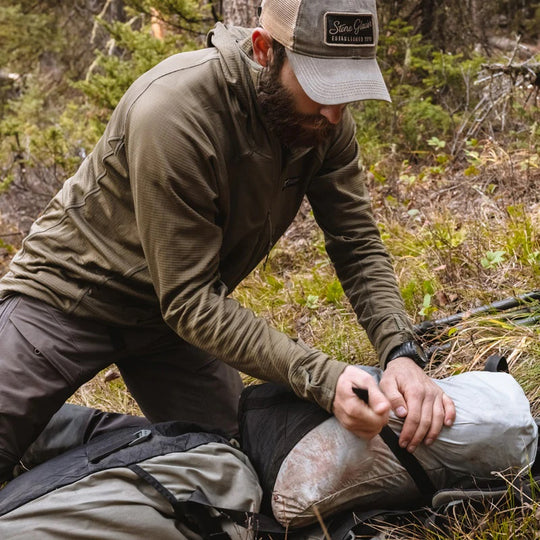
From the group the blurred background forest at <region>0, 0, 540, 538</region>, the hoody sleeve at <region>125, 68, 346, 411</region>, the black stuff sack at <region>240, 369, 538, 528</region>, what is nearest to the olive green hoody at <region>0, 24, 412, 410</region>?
the hoody sleeve at <region>125, 68, 346, 411</region>

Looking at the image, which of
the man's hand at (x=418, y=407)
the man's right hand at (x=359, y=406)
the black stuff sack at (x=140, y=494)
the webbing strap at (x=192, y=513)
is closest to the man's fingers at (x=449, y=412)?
the man's hand at (x=418, y=407)

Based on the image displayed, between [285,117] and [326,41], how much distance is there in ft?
0.99

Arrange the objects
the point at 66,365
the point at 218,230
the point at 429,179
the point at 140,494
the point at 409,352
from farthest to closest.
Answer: the point at 429,179 → the point at 66,365 → the point at 409,352 → the point at 218,230 → the point at 140,494

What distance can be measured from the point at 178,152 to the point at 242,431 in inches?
46.9

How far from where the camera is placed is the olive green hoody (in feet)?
7.82

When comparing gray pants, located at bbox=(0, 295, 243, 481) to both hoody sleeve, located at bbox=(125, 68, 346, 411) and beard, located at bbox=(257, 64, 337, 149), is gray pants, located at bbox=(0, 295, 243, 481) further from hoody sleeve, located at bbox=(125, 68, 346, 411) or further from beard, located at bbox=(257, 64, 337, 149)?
beard, located at bbox=(257, 64, 337, 149)

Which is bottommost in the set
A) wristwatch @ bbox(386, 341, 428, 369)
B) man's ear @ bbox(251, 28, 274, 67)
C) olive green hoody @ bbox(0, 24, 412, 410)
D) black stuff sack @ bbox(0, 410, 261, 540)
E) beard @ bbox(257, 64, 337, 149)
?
black stuff sack @ bbox(0, 410, 261, 540)

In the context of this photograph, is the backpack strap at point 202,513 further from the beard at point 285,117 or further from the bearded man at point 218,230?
the beard at point 285,117

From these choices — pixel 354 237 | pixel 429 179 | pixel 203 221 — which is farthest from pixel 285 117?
pixel 429 179

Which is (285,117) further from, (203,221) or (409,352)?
(409,352)

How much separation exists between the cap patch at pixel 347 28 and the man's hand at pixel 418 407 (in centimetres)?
122

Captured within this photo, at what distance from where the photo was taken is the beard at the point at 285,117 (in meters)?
2.42

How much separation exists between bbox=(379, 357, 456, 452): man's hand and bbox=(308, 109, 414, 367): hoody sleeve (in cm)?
45

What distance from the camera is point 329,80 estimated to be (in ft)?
7.63
